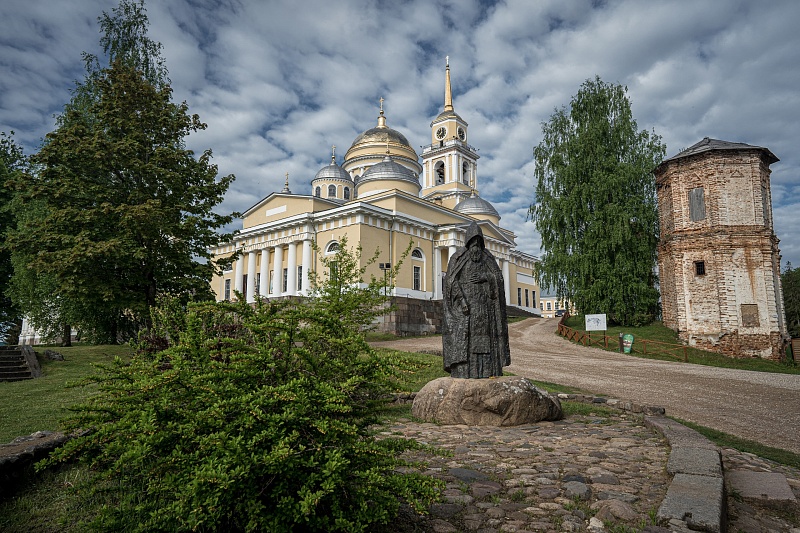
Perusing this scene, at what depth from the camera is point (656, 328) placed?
2445 centimetres

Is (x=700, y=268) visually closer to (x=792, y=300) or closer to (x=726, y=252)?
(x=726, y=252)

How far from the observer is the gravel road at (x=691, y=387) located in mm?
8017

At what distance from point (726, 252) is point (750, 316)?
9.79ft

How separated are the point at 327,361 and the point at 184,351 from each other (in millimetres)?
945

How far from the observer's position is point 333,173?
1893 inches

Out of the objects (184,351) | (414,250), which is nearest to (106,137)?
(184,351)

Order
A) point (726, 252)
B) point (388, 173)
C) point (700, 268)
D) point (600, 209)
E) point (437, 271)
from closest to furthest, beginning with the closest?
point (726, 252) < point (700, 268) < point (600, 209) < point (437, 271) < point (388, 173)

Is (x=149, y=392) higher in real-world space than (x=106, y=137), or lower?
lower

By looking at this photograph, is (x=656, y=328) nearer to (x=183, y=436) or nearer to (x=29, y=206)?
(x=183, y=436)

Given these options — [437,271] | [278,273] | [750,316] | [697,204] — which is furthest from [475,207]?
[750,316]

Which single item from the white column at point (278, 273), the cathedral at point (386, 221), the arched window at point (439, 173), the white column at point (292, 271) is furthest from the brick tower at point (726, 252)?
the arched window at point (439, 173)

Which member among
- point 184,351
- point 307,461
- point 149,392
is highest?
point 184,351

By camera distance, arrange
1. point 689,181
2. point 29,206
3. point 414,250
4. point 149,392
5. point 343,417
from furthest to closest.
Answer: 1. point 414,250
2. point 689,181
3. point 29,206
4. point 343,417
5. point 149,392

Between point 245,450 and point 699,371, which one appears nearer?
point 245,450
